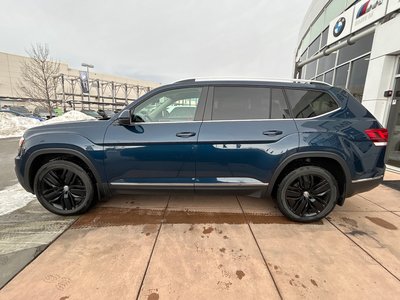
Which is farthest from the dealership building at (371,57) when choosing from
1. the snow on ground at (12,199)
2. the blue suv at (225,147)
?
the snow on ground at (12,199)

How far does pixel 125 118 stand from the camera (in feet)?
8.85

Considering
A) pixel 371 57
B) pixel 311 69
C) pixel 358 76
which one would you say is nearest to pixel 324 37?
pixel 311 69

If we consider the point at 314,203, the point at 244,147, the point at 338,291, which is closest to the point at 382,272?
the point at 338,291

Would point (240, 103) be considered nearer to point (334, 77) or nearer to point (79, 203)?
point (79, 203)

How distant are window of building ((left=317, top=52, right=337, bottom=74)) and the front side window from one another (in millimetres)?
8964

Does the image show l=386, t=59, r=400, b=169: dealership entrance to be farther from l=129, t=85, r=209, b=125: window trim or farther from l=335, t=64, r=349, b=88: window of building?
l=129, t=85, r=209, b=125: window trim

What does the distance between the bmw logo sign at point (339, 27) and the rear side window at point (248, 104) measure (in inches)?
301

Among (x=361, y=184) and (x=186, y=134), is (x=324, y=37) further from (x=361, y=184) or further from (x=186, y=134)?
(x=186, y=134)

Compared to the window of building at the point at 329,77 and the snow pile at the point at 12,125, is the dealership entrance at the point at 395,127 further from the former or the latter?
A: the snow pile at the point at 12,125

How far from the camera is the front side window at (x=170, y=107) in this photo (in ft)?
9.46

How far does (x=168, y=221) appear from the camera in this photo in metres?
2.97

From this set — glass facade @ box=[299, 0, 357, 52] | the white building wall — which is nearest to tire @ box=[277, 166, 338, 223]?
the white building wall

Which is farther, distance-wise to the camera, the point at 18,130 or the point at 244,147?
the point at 18,130

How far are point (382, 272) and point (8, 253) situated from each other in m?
3.87
